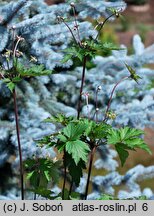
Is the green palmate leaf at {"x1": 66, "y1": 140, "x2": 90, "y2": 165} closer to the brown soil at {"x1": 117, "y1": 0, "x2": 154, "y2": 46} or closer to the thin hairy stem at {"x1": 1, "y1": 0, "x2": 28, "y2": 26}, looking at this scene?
the thin hairy stem at {"x1": 1, "y1": 0, "x2": 28, "y2": 26}

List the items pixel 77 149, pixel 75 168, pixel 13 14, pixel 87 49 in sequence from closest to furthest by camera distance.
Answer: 1. pixel 77 149
2. pixel 75 168
3. pixel 87 49
4. pixel 13 14

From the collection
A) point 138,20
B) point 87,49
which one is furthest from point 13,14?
point 138,20

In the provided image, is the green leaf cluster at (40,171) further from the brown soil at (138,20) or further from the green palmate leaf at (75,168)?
the brown soil at (138,20)

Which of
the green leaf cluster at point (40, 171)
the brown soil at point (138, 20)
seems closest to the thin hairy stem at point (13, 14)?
the green leaf cluster at point (40, 171)

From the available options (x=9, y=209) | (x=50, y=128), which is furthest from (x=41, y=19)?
(x=9, y=209)

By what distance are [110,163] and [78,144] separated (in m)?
1.85

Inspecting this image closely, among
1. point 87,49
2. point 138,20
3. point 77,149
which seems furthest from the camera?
point 138,20

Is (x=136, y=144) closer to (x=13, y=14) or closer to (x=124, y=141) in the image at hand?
(x=124, y=141)

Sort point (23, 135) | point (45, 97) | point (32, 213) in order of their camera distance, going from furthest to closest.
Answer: point (45, 97), point (23, 135), point (32, 213)

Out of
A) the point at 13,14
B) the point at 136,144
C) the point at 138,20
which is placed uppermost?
the point at 13,14

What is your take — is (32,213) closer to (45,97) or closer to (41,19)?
(41,19)

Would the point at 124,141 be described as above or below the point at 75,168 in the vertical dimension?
above

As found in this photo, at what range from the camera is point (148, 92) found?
3.79m

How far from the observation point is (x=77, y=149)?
1.87m
